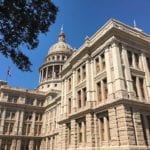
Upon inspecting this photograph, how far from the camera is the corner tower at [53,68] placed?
72000mm

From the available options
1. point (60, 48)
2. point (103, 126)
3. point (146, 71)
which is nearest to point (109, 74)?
point (146, 71)

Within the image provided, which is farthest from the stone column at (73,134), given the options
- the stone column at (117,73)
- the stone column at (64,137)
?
the stone column at (117,73)

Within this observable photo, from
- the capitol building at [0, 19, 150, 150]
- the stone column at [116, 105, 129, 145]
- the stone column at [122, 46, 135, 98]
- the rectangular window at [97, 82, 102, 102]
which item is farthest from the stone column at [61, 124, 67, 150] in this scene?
the stone column at [122, 46, 135, 98]

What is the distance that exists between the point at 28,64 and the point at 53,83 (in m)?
58.9

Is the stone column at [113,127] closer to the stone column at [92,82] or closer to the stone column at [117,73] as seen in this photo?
the stone column at [117,73]

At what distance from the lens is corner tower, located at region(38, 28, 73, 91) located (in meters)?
72.0

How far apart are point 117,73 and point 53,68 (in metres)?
53.9

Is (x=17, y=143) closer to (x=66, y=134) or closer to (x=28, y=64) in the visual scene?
(x=66, y=134)

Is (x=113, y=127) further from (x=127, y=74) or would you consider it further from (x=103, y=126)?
(x=127, y=74)

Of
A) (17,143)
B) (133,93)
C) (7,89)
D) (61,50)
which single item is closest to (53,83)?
(61,50)

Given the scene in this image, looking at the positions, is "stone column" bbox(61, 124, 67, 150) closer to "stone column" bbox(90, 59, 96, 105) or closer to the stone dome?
"stone column" bbox(90, 59, 96, 105)

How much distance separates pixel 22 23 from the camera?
38.3ft

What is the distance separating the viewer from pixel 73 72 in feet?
106

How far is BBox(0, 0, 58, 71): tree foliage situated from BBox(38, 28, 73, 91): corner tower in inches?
2152
